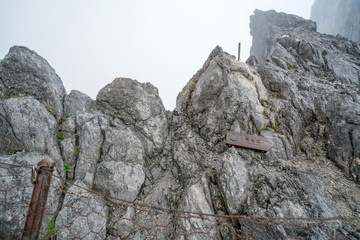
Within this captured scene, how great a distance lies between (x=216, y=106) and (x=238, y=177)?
603 cm

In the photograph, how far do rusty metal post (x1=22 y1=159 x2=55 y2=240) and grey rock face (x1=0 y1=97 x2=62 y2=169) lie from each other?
7095 millimetres

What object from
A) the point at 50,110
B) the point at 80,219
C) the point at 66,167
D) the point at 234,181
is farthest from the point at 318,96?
the point at 50,110

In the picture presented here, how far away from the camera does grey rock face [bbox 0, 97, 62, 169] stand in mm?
9281

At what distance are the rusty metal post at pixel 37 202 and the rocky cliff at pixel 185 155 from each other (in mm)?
2320

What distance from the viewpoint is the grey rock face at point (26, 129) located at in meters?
9.28

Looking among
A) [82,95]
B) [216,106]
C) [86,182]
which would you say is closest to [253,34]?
[216,106]

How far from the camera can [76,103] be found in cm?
1310

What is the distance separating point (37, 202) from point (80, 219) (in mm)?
6079

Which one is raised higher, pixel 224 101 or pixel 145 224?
pixel 224 101

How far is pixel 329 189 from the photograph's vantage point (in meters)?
9.84

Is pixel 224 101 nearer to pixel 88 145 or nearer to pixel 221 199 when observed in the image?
pixel 221 199

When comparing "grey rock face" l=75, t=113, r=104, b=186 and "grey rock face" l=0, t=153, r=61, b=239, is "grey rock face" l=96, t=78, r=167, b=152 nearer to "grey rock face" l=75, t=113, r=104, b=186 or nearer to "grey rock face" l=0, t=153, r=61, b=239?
"grey rock face" l=75, t=113, r=104, b=186

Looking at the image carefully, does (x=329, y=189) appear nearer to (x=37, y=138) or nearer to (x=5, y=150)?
(x=37, y=138)

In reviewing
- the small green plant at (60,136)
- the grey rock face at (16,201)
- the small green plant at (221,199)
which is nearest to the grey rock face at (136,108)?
the small green plant at (60,136)
